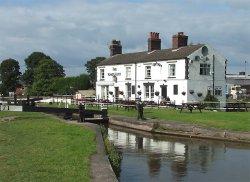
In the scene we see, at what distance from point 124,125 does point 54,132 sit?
1895cm

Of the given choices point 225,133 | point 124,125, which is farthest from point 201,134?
point 124,125

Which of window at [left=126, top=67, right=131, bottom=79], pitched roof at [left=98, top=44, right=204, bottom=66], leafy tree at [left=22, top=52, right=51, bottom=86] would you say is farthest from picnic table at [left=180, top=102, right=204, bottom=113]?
leafy tree at [left=22, top=52, right=51, bottom=86]

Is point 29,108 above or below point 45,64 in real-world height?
below

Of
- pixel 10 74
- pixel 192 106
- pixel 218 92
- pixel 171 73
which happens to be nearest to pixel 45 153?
pixel 192 106

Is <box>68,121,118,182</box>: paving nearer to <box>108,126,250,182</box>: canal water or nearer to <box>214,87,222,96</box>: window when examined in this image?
<box>108,126,250,182</box>: canal water

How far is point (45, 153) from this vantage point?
64.0 feet

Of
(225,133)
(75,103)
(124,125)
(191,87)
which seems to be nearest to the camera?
(225,133)

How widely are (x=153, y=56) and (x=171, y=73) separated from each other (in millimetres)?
5057

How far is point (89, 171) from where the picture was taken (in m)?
16.0

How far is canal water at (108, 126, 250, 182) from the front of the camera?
21.8 meters

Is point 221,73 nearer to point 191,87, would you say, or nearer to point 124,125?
point 191,87

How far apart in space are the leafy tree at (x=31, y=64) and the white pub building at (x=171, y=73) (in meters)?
59.3

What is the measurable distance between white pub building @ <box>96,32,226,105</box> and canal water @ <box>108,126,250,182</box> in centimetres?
2356

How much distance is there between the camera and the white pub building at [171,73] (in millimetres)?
62500
